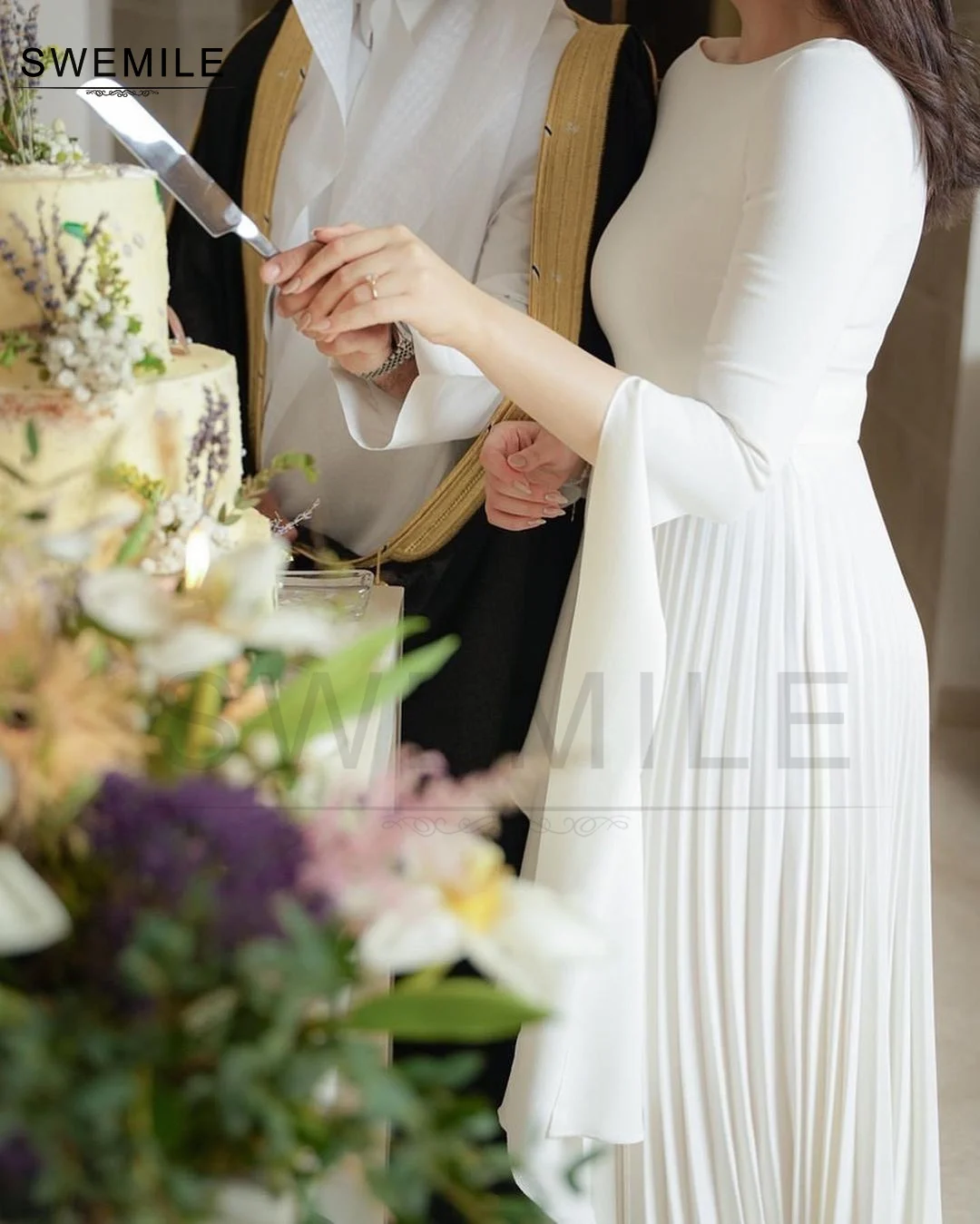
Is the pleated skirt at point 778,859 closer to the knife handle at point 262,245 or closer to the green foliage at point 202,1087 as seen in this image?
the knife handle at point 262,245

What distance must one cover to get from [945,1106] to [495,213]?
1329mm

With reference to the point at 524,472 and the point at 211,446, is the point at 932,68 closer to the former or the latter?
the point at 524,472

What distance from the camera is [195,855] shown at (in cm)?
39

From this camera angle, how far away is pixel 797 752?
123 cm

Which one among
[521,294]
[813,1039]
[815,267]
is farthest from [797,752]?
[521,294]

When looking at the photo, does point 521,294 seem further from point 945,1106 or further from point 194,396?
point 945,1106

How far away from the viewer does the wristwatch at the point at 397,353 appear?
50.9 inches

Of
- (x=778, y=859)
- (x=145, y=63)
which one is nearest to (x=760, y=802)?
(x=778, y=859)

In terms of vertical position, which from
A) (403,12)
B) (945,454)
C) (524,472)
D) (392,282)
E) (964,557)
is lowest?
(964,557)

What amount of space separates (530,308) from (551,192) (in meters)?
0.12

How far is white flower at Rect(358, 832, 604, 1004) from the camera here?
0.40 m

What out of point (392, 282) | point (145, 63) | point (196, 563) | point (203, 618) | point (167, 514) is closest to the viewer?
point (203, 618)

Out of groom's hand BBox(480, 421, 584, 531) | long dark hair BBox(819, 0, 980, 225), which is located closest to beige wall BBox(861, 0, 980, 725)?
long dark hair BBox(819, 0, 980, 225)

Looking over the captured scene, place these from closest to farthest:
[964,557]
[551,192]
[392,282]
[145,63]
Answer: [392,282] < [551,192] < [145,63] < [964,557]
